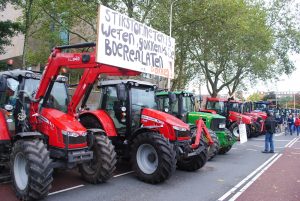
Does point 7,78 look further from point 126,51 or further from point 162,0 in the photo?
point 162,0

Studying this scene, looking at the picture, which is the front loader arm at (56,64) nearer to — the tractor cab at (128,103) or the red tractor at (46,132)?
the red tractor at (46,132)

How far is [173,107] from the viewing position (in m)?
13.0

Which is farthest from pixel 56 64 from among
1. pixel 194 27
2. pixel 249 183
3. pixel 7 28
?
pixel 194 27

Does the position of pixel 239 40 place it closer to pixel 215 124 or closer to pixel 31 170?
pixel 215 124

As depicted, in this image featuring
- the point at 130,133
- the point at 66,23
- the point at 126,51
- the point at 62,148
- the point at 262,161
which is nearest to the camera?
the point at 62,148

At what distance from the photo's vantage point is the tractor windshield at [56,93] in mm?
8719

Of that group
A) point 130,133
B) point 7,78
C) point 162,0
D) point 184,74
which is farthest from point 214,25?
point 7,78

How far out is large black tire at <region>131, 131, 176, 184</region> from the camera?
8.90 m

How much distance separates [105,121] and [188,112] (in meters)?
4.35

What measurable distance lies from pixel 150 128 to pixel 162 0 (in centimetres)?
1810

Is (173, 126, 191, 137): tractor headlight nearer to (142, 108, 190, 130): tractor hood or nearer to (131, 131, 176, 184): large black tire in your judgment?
(142, 108, 190, 130): tractor hood

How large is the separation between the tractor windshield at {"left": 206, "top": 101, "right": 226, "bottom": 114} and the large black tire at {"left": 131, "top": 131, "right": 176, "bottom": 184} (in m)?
13.4

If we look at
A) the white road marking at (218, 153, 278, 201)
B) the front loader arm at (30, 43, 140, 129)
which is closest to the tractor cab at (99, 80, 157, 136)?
the front loader arm at (30, 43, 140, 129)

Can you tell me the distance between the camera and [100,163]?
28.3 ft
